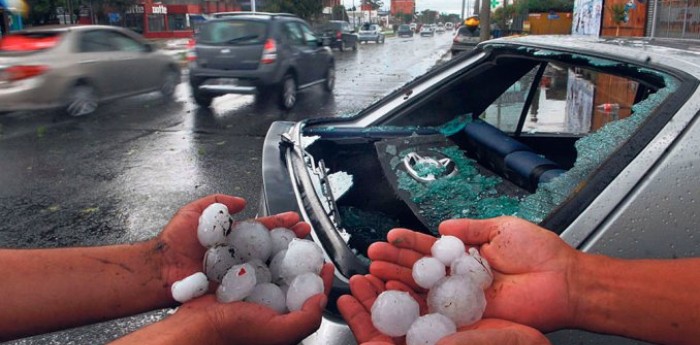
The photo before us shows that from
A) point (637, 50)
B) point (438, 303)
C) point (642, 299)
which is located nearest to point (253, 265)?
point (438, 303)

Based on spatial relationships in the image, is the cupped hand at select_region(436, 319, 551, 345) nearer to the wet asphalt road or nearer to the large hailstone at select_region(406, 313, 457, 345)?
the large hailstone at select_region(406, 313, 457, 345)

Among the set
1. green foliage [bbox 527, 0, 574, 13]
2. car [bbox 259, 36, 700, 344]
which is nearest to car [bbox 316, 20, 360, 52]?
green foliage [bbox 527, 0, 574, 13]

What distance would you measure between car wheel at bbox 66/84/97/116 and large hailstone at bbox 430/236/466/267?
30.5 feet

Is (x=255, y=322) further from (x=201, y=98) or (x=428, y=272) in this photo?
(x=201, y=98)

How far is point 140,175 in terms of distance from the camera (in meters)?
6.36

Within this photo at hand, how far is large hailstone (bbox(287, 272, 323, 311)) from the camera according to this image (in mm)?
1659

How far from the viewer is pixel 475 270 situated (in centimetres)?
161

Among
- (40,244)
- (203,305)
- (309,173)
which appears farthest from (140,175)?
(203,305)

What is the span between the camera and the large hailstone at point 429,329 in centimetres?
145

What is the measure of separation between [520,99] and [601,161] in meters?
2.56

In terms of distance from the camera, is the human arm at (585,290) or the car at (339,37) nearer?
the human arm at (585,290)

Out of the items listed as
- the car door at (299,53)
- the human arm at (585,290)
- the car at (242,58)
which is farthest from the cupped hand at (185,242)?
the car door at (299,53)

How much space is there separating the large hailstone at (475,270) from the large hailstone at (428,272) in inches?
1.6

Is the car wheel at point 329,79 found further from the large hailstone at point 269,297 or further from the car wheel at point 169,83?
the large hailstone at point 269,297
